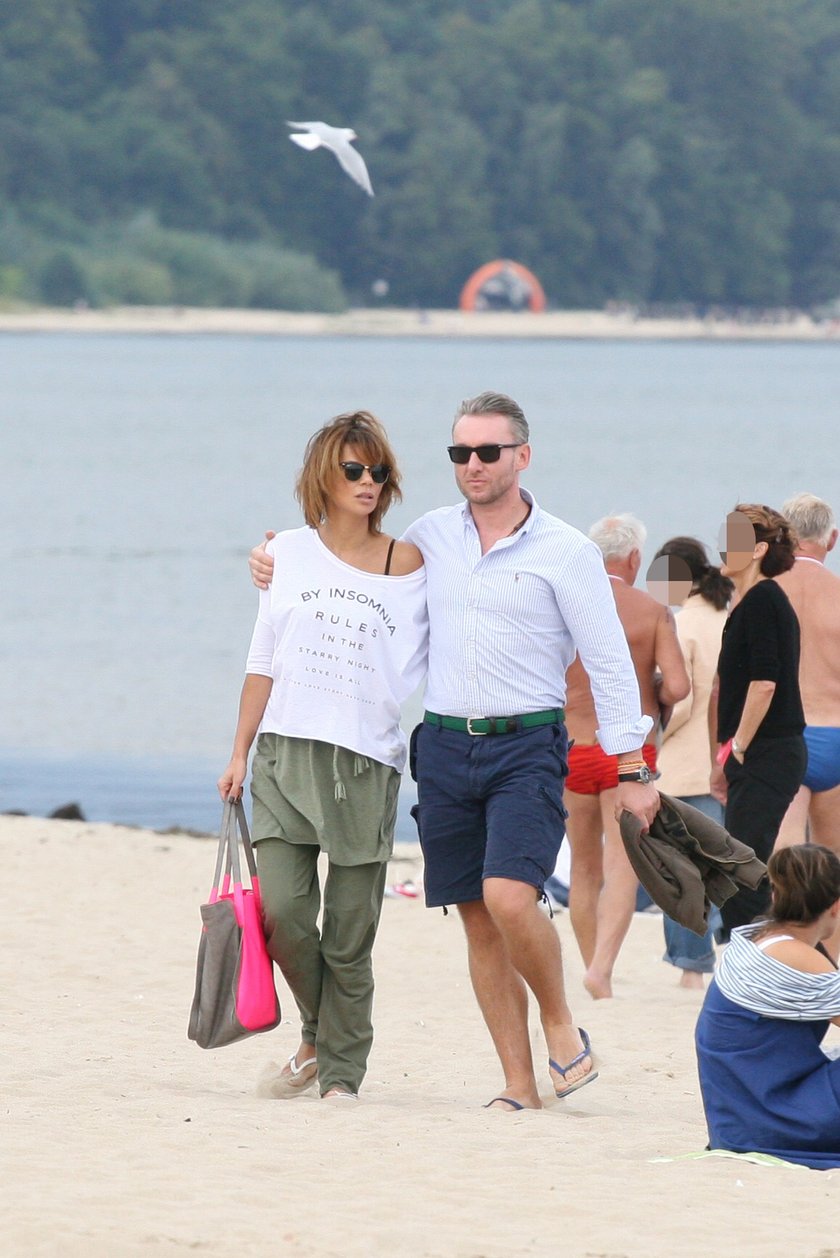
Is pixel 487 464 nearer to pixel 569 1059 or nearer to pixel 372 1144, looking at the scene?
pixel 569 1059

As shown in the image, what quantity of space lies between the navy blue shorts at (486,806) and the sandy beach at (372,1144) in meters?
0.61

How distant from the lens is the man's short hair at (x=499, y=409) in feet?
16.5

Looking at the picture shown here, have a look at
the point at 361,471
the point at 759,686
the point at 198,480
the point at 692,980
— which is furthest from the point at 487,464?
the point at 198,480

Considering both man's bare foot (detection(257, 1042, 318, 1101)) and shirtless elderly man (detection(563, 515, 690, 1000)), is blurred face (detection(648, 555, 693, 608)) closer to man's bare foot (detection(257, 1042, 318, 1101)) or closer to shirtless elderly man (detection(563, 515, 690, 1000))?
shirtless elderly man (detection(563, 515, 690, 1000))

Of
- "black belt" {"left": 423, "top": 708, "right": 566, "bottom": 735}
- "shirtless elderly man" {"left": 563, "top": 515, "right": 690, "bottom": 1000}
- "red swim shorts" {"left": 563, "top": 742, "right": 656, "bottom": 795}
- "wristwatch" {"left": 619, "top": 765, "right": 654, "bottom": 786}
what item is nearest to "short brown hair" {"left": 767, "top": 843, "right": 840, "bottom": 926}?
"wristwatch" {"left": 619, "top": 765, "right": 654, "bottom": 786}

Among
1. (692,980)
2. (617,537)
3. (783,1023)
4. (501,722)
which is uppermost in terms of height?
(617,537)

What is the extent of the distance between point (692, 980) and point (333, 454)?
3122 mm

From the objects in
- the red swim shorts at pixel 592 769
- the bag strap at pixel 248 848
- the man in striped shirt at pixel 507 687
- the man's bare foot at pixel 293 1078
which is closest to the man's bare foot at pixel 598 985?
the red swim shorts at pixel 592 769

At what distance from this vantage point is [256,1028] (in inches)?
197

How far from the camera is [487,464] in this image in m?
4.96

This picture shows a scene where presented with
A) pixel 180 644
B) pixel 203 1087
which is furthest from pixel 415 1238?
pixel 180 644

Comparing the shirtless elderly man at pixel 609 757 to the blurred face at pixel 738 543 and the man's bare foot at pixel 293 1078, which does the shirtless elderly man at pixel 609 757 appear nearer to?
the blurred face at pixel 738 543

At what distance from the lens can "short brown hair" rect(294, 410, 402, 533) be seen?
5.03 m

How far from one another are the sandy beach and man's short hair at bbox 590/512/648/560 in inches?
58.7
